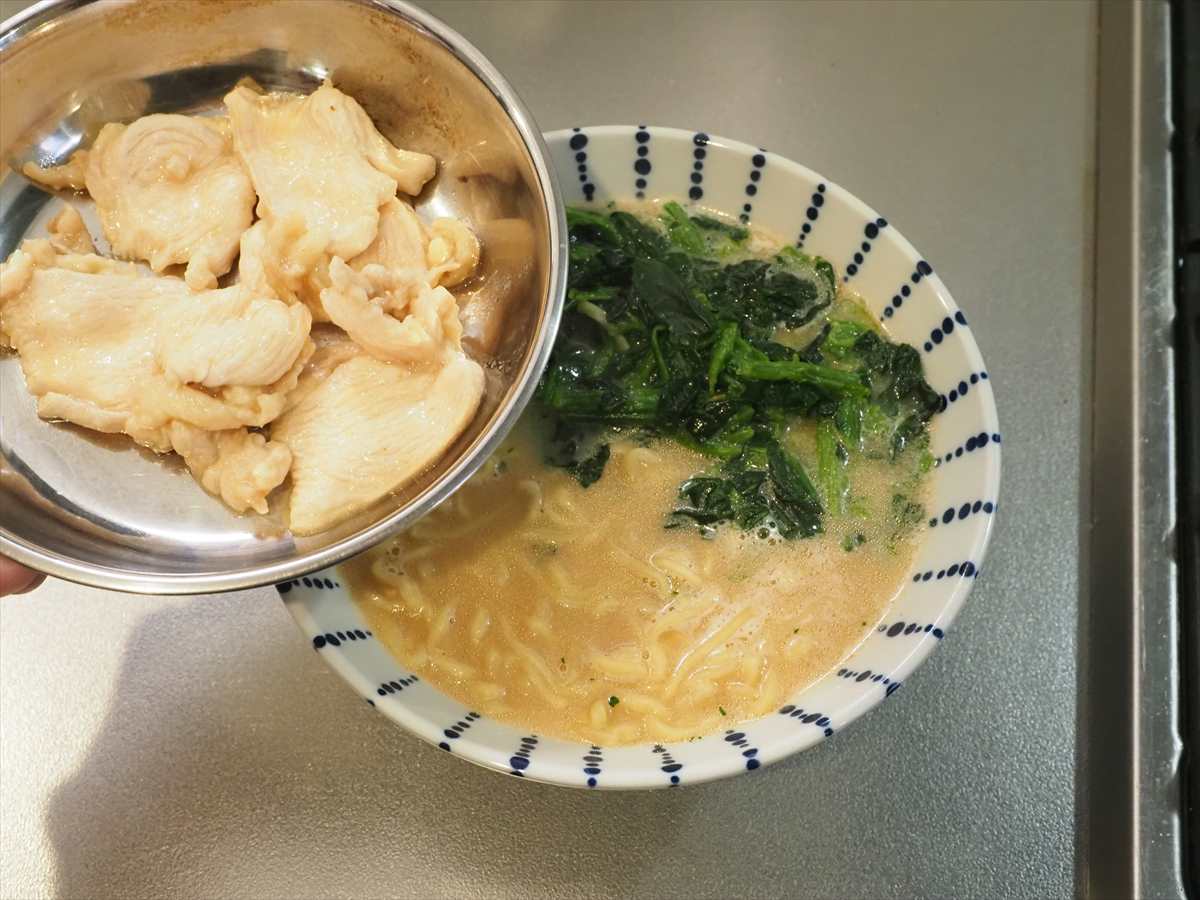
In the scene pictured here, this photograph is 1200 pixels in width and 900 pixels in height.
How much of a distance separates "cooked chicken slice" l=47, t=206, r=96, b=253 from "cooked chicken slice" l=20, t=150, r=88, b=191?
0.06m

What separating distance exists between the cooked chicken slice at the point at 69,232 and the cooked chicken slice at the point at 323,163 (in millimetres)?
397

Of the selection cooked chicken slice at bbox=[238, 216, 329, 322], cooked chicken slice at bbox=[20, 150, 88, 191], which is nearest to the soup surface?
cooked chicken slice at bbox=[238, 216, 329, 322]

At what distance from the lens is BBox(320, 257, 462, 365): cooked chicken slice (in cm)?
187

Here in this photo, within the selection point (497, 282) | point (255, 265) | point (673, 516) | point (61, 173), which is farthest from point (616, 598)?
point (61, 173)

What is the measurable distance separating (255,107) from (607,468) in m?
1.20

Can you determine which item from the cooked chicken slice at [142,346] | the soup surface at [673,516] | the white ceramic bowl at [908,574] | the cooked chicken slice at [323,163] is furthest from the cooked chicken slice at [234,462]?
the cooked chicken slice at [323,163]

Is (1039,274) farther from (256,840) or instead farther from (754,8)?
(256,840)

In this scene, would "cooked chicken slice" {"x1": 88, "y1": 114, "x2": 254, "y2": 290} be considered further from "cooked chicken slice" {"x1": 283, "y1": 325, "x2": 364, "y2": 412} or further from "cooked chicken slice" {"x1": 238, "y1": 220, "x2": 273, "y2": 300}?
"cooked chicken slice" {"x1": 283, "y1": 325, "x2": 364, "y2": 412}

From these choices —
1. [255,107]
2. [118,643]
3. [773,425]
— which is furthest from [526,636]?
[255,107]

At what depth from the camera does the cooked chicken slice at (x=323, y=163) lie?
1.98 metres

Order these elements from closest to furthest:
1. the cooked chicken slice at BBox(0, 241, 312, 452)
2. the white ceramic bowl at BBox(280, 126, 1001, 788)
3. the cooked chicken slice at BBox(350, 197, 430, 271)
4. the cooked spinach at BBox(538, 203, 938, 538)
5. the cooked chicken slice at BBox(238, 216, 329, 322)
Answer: the white ceramic bowl at BBox(280, 126, 1001, 788)
the cooked chicken slice at BBox(0, 241, 312, 452)
the cooked chicken slice at BBox(238, 216, 329, 322)
the cooked chicken slice at BBox(350, 197, 430, 271)
the cooked spinach at BBox(538, 203, 938, 538)

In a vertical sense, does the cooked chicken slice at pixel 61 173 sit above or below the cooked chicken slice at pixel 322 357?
above

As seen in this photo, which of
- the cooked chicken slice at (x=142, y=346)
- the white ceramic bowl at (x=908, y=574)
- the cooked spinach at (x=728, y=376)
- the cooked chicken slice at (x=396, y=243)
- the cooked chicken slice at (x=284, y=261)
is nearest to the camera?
the white ceramic bowl at (x=908, y=574)

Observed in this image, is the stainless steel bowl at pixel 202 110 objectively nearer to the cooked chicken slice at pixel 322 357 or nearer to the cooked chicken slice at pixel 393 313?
the cooked chicken slice at pixel 393 313
